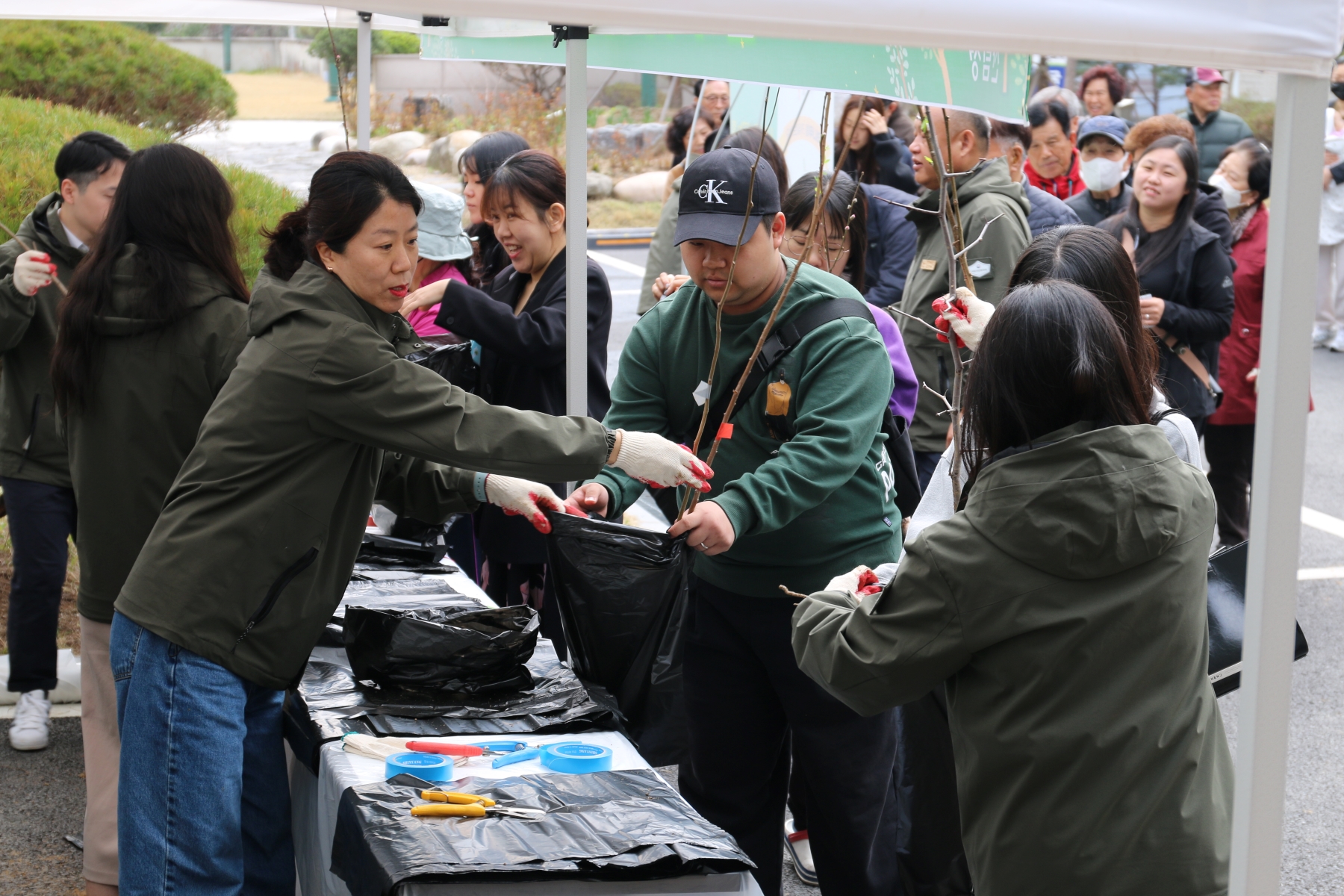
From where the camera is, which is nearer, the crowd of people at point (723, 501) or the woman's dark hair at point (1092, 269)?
the crowd of people at point (723, 501)

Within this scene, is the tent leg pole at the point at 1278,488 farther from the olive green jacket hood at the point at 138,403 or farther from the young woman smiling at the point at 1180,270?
the young woman smiling at the point at 1180,270

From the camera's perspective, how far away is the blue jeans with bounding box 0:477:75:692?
13.3 ft

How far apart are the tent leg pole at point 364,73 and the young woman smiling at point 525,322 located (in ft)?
3.58

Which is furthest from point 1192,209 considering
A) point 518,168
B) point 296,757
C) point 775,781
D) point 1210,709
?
point 296,757

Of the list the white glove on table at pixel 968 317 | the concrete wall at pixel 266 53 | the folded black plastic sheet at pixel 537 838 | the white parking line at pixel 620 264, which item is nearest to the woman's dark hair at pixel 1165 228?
the white glove on table at pixel 968 317

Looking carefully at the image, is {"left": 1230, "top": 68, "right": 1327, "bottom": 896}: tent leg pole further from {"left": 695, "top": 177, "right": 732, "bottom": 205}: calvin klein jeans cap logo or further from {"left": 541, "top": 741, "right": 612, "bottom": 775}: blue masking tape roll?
{"left": 695, "top": 177, "right": 732, "bottom": 205}: calvin klein jeans cap logo

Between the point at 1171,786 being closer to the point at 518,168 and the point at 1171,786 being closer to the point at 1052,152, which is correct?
the point at 518,168

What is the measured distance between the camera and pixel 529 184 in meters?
3.94

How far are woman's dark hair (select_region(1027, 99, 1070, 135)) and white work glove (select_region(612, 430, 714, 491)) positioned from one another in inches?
204

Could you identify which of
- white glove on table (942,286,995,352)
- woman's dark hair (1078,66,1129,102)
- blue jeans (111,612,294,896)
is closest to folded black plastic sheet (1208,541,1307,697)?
white glove on table (942,286,995,352)

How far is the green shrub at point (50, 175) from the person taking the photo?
6.23 m

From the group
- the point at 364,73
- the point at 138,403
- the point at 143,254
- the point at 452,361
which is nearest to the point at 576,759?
the point at 138,403

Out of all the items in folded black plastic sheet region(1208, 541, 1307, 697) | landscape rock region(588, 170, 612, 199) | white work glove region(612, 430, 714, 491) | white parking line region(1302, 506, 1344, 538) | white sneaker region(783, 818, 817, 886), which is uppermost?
landscape rock region(588, 170, 612, 199)

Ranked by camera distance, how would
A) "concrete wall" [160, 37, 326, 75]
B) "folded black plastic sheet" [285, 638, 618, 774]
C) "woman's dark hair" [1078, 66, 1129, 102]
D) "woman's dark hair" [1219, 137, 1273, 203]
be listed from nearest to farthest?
"folded black plastic sheet" [285, 638, 618, 774]
"woman's dark hair" [1219, 137, 1273, 203]
"woman's dark hair" [1078, 66, 1129, 102]
"concrete wall" [160, 37, 326, 75]
